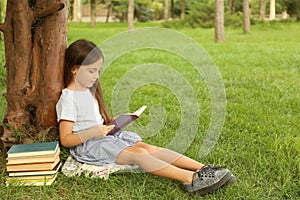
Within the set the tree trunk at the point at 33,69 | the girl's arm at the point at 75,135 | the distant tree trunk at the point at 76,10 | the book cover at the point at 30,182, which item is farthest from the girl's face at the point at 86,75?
the distant tree trunk at the point at 76,10

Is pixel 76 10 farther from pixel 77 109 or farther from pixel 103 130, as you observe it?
pixel 103 130

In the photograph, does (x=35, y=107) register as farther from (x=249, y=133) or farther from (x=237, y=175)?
(x=249, y=133)

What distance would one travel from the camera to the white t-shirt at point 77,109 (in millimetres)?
2738

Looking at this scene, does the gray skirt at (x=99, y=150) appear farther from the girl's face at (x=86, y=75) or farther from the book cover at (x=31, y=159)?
the girl's face at (x=86, y=75)

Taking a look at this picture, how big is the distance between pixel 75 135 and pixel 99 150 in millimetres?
175

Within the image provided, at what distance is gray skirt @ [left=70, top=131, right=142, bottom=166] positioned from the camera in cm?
271

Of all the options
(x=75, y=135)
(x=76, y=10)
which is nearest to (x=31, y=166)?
(x=75, y=135)

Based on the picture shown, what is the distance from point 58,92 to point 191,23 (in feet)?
56.7

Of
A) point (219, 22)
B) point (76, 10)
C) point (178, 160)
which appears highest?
point (76, 10)

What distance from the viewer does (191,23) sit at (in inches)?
775

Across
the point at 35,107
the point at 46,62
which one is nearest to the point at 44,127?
the point at 35,107

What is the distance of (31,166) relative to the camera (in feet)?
8.55

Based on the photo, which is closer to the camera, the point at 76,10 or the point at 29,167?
the point at 29,167

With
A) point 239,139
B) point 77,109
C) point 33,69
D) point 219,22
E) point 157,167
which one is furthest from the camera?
point 219,22
